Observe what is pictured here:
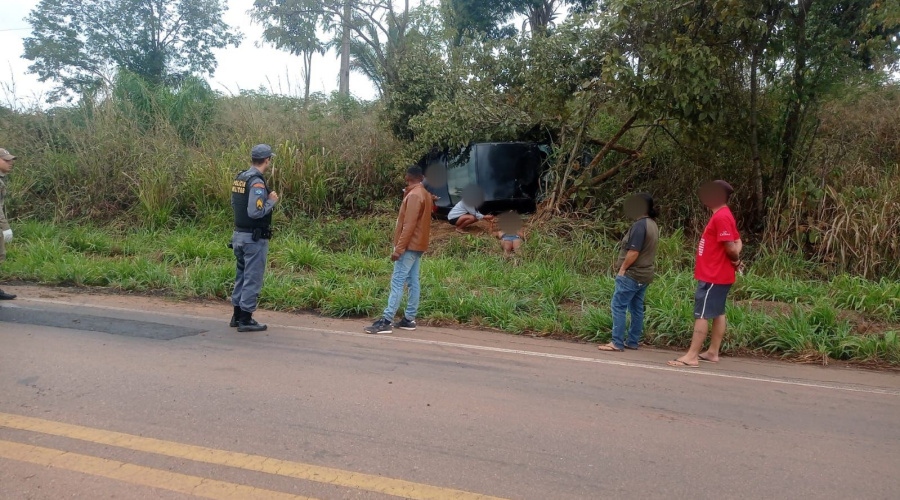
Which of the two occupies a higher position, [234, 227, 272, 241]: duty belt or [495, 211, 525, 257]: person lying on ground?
[234, 227, 272, 241]: duty belt

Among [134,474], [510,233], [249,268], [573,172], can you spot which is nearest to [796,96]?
[573,172]

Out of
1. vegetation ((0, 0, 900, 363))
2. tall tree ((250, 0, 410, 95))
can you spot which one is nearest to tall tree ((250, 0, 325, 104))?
tall tree ((250, 0, 410, 95))

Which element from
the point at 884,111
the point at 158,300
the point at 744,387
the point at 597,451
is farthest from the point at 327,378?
the point at 884,111

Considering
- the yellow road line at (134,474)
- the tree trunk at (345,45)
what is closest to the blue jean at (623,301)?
the yellow road line at (134,474)

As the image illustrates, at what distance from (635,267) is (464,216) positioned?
17.4 feet

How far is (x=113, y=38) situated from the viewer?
2873 centimetres

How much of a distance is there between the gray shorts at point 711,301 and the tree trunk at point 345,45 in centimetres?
2152

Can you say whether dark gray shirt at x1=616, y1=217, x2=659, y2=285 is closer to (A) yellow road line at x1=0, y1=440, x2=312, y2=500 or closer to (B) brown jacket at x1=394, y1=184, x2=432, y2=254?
(B) brown jacket at x1=394, y1=184, x2=432, y2=254

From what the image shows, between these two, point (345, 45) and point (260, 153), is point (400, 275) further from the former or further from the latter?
point (345, 45)

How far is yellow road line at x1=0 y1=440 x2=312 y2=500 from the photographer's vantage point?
3.60 m

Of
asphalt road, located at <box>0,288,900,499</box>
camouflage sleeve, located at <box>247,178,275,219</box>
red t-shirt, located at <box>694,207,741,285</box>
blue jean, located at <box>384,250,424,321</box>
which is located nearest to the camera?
asphalt road, located at <box>0,288,900,499</box>

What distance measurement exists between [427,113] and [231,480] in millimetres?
9919

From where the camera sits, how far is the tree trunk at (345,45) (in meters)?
26.5

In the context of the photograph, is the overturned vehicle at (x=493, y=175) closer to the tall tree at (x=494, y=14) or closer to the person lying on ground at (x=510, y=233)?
the person lying on ground at (x=510, y=233)
